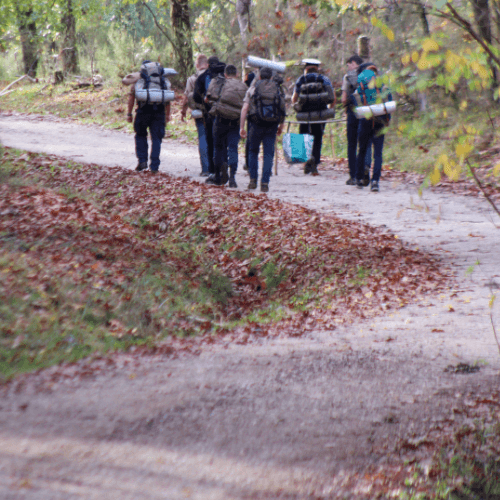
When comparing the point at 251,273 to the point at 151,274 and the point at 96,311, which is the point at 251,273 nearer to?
the point at 151,274

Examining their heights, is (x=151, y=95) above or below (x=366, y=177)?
above

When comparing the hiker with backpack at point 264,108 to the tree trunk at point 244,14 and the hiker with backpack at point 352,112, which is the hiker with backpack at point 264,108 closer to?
the hiker with backpack at point 352,112

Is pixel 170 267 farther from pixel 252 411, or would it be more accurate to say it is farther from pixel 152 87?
pixel 152 87

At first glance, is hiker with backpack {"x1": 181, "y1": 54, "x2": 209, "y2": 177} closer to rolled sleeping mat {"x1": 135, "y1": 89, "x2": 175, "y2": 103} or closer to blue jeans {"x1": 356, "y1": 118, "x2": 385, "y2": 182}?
rolled sleeping mat {"x1": 135, "y1": 89, "x2": 175, "y2": 103}

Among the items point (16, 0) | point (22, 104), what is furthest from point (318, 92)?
point (22, 104)

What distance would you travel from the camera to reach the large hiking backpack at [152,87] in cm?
1006

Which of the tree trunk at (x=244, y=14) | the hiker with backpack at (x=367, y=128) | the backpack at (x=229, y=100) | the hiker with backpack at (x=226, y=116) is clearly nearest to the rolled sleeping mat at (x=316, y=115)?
the hiker with backpack at (x=367, y=128)

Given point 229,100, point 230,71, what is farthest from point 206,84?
point 229,100

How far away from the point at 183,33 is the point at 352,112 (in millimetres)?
11710

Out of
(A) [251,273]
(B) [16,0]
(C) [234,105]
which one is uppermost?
(B) [16,0]

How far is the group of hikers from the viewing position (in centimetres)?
966

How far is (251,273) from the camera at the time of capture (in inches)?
308

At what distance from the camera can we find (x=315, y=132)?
41.1 feet

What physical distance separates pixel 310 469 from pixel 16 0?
734 inches
